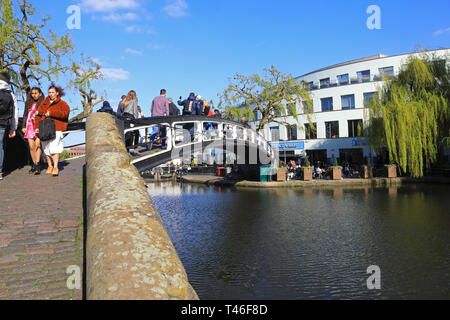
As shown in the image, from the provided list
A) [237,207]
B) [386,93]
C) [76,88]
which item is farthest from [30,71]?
[386,93]

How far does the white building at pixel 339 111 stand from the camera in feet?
120

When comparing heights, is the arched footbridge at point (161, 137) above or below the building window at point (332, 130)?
below

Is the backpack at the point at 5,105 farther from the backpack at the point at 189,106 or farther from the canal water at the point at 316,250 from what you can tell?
the backpack at the point at 189,106

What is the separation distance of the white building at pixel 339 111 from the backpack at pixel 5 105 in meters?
31.7

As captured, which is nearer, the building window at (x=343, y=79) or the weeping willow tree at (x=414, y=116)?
the weeping willow tree at (x=414, y=116)

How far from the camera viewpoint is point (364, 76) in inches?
1469

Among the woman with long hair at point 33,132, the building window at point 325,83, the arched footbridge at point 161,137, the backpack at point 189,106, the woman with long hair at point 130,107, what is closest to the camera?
the woman with long hair at point 33,132

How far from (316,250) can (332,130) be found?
106ft

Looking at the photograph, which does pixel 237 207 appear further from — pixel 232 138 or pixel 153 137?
pixel 153 137

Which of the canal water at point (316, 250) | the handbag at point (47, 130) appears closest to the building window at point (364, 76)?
the canal water at point (316, 250)

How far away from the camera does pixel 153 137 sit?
1180 centimetres

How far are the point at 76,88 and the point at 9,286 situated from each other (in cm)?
2006
